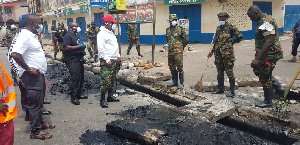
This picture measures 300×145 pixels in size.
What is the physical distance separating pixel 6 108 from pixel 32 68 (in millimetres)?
1287

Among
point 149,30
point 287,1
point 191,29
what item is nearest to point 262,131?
point 191,29

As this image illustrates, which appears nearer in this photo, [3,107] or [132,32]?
[3,107]

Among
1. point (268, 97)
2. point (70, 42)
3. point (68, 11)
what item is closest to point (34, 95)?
point (70, 42)

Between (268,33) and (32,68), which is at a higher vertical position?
(268,33)

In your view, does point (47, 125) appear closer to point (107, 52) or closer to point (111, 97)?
point (111, 97)

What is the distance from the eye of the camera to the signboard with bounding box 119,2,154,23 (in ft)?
28.6

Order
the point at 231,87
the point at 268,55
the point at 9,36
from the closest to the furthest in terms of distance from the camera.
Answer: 1. the point at 268,55
2. the point at 231,87
3. the point at 9,36

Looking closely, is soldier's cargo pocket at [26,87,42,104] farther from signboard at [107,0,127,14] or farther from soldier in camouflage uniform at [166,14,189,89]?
signboard at [107,0,127,14]

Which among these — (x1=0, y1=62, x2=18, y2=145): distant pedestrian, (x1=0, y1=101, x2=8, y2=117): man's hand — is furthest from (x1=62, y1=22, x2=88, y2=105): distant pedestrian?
(x1=0, y1=101, x2=8, y2=117): man's hand

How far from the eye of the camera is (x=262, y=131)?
11.5ft

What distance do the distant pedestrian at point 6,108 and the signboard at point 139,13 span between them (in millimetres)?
6712

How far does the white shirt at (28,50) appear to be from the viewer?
3.30 metres

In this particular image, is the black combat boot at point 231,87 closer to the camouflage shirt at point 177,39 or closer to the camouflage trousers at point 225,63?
the camouflage trousers at point 225,63

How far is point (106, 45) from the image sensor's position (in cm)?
480
